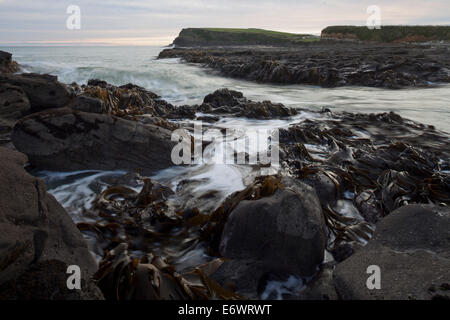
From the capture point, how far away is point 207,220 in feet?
10.6

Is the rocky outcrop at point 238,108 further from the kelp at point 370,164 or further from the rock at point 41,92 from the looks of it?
the rock at point 41,92

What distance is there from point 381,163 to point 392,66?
13.6 metres

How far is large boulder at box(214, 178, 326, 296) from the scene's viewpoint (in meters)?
2.45

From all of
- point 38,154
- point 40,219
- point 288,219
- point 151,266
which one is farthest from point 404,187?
point 38,154

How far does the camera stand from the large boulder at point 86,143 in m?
4.21

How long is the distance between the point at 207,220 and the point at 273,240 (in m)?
0.93

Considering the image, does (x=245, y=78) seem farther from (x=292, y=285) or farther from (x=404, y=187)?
(x=292, y=285)

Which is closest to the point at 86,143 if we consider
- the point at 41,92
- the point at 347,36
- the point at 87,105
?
the point at 87,105

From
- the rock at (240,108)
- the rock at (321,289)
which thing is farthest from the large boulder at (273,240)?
the rock at (240,108)

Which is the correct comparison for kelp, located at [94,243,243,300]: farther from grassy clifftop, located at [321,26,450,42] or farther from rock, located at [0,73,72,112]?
grassy clifftop, located at [321,26,450,42]

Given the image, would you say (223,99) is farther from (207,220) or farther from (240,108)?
(207,220)

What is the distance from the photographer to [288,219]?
2.56 m

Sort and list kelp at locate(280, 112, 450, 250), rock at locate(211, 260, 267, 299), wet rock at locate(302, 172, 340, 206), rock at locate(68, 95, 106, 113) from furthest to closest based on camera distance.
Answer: rock at locate(68, 95, 106, 113), wet rock at locate(302, 172, 340, 206), kelp at locate(280, 112, 450, 250), rock at locate(211, 260, 267, 299)

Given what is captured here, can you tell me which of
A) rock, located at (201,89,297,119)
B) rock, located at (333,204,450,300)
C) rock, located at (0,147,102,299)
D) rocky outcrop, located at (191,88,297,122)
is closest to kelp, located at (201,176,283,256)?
rock, located at (333,204,450,300)
